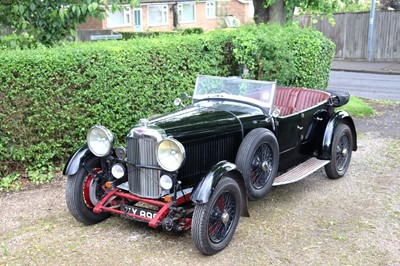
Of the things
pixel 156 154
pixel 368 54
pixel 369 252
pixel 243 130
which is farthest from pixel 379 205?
pixel 368 54

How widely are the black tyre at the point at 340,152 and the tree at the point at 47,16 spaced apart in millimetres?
3794

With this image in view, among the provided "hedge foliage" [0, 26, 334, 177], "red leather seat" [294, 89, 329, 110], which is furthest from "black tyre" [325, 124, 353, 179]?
"hedge foliage" [0, 26, 334, 177]

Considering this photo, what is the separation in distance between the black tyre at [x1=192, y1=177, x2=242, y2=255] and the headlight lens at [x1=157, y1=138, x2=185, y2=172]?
438 mm

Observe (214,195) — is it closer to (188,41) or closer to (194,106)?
(194,106)

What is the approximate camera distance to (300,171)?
20.3 feet

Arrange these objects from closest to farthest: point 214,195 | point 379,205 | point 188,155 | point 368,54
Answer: point 214,195, point 188,155, point 379,205, point 368,54

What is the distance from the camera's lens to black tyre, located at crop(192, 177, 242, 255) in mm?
4414

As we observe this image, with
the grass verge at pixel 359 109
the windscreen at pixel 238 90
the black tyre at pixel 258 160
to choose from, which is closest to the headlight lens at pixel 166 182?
the black tyre at pixel 258 160

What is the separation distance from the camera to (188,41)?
8180 mm

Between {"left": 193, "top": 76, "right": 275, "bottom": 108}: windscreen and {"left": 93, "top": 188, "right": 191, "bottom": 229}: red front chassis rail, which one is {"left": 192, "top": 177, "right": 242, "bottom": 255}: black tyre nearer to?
{"left": 93, "top": 188, "right": 191, "bottom": 229}: red front chassis rail

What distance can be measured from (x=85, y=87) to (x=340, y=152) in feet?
12.5

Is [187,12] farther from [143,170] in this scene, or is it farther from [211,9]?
[143,170]

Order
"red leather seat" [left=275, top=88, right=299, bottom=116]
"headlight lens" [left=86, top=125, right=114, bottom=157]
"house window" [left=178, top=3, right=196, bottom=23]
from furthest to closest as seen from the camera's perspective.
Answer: "house window" [left=178, top=3, right=196, bottom=23] → "red leather seat" [left=275, top=88, right=299, bottom=116] → "headlight lens" [left=86, top=125, right=114, bottom=157]

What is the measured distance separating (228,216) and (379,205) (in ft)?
7.32
